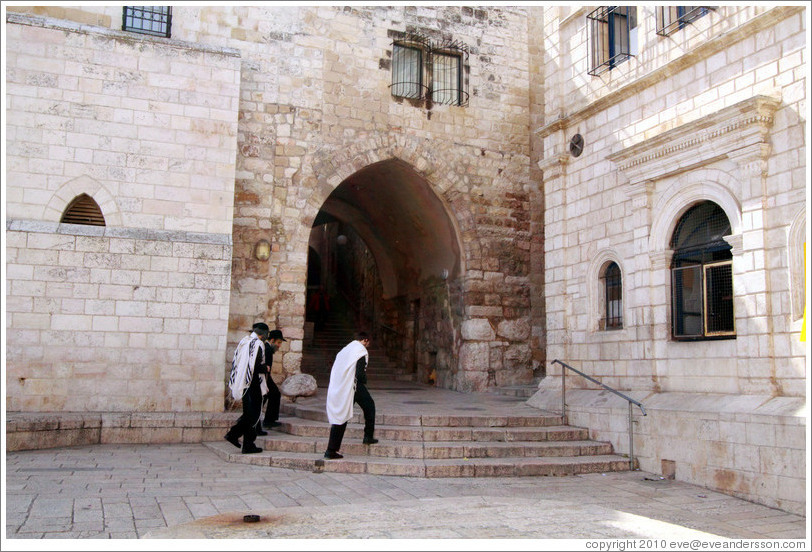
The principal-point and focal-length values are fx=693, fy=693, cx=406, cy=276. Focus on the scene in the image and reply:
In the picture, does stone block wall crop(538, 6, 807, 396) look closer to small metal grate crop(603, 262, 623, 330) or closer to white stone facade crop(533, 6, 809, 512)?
white stone facade crop(533, 6, 809, 512)

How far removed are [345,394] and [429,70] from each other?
314 inches

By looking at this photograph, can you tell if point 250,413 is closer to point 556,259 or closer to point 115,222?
point 115,222

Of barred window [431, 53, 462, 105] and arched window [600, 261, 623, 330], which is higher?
barred window [431, 53, 462, 105]

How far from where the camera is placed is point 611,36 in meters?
9.96

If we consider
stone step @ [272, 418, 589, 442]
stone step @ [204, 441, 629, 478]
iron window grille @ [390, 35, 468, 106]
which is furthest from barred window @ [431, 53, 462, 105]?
stone step @ [204, 441, 629, 478]

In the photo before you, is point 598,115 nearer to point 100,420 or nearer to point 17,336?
point 100,420

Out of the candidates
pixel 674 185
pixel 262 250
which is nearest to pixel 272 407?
pixel 262 250

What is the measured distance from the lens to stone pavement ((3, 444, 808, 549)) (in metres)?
4.82

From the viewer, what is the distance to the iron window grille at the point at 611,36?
952cm

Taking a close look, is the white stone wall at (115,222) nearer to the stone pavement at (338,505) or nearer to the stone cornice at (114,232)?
the stone cornice at (114,232)

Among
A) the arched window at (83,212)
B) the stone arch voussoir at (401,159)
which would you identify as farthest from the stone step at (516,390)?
the arched window at (83,212)

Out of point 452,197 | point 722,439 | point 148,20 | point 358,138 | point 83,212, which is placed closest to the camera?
point 722,439

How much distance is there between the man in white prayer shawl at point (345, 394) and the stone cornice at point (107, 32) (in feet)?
18.8

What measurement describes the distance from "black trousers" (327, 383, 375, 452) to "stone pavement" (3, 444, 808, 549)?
1.44ft
